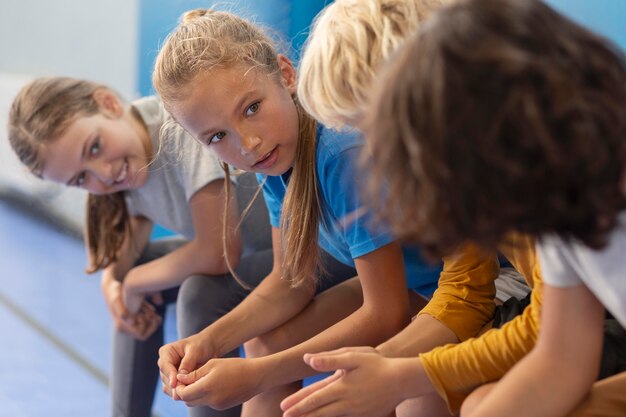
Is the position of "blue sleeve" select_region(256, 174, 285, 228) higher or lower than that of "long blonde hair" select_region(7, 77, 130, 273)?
higher

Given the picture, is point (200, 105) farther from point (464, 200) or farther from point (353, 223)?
point (464, 200)

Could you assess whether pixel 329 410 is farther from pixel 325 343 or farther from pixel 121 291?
pixel 121 291

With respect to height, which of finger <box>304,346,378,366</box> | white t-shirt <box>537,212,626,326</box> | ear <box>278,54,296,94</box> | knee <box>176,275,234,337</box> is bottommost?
knee <box>176,275,234,337</box>

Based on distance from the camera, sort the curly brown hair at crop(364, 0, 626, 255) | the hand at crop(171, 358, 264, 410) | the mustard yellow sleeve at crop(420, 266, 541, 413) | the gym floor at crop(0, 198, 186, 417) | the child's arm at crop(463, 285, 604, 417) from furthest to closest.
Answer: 1. the gym floor at crop(0, 198, 186, 417)
2. the hand at crop(171, 358, 264, 410)
3. the mustard yellow sleeve at crop(420, 266, 541, 413)
4. the child's arm at crop(463, 285, 604, 417)
5. the curly brown hair at crop(364, 0, 626, 255)

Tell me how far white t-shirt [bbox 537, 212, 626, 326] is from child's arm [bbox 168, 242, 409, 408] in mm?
341

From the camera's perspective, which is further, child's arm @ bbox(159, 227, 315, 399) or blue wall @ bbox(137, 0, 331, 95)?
blue wall @ bbox(137, 0, 331, 95)

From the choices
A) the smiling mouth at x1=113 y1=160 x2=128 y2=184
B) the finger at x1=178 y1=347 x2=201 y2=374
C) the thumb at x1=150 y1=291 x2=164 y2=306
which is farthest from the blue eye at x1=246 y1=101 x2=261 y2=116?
the thumb at x1=150 y1=291 x2=164 y2=306

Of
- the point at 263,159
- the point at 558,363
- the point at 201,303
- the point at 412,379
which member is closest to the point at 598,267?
the point at 558,363

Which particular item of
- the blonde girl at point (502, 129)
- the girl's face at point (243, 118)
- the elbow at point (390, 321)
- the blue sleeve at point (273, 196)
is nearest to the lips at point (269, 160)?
the girl's face at point (243, 118)

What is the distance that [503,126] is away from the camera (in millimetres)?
587

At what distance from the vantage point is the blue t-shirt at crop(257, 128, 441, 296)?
3.35ft

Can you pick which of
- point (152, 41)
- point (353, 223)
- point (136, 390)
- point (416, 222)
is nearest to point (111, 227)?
point (136, 390)

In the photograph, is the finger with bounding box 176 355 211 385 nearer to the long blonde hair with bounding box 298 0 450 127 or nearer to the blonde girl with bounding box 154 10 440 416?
the blonde girl with bounding box 154 10 440 416

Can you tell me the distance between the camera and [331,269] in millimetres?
1298
